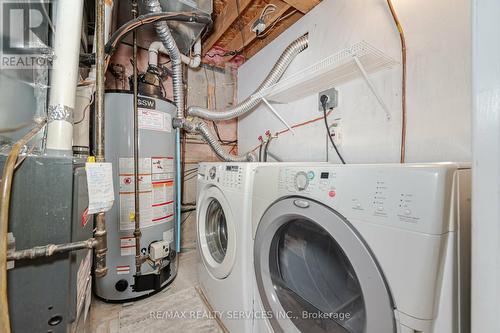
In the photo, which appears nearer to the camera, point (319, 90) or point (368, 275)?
point (368, 275)

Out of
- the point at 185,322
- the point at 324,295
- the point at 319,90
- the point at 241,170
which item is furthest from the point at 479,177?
the point at 185,322

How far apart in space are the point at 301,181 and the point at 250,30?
1.60 metres

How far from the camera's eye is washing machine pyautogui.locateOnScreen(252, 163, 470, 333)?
17.8 inches

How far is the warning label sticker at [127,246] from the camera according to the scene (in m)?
1.35

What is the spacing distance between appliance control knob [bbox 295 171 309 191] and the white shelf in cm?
68

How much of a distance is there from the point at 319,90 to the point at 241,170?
0.86 meters

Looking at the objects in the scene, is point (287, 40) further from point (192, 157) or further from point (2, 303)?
point (2, 303)

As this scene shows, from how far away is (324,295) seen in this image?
804mm

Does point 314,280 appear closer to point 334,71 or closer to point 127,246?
point 334,71

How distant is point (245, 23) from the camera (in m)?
1.71

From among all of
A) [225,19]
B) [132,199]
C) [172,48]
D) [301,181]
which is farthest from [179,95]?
[301,181]

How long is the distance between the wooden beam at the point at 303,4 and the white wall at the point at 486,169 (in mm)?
1310

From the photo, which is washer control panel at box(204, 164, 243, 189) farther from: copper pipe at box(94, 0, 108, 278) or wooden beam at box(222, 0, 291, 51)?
wooden beam at box(222, 0, 291, 51)

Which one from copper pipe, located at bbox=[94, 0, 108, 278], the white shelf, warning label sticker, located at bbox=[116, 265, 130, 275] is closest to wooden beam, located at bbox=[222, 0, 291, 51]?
the white shelf
